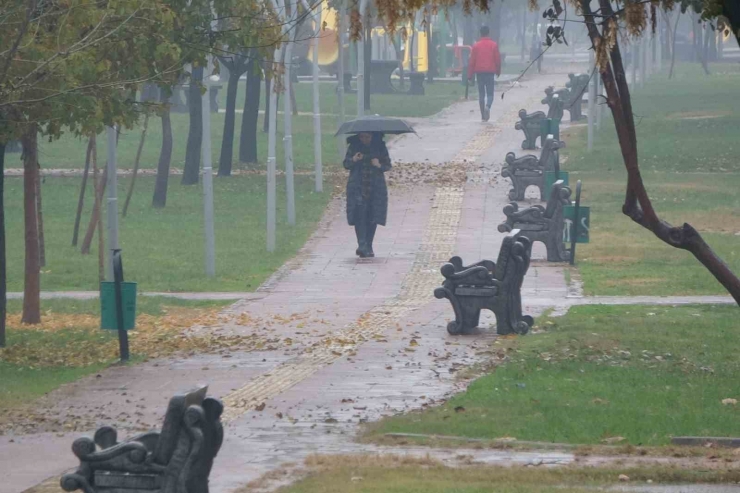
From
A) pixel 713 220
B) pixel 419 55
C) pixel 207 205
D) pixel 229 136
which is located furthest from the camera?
pixel 419 55

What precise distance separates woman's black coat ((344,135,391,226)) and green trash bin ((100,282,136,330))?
22.0 feet

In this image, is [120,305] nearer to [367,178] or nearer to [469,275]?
[469,275]

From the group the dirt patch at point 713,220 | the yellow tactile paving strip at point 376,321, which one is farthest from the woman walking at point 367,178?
the dirt patch at point 713,220

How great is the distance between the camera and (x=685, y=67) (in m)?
71.2

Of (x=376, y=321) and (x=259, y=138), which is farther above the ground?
(x=259, y=138)

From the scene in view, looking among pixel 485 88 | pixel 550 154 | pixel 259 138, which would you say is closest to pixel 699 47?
pixel 485 88

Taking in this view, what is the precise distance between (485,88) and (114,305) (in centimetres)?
2622

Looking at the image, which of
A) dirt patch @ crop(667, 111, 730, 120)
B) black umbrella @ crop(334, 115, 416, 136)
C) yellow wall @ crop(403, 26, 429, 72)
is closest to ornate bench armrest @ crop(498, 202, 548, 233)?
black umbrella @ crop(334, 115, 416, 136)

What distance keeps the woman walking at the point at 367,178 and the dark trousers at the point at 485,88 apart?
695 inches

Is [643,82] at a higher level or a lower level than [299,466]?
higher

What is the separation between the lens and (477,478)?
7.40 metres

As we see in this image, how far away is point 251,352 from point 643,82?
144ft

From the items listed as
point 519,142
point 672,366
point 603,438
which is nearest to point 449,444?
point 603,438

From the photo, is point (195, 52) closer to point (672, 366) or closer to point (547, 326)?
point (547, 326)
